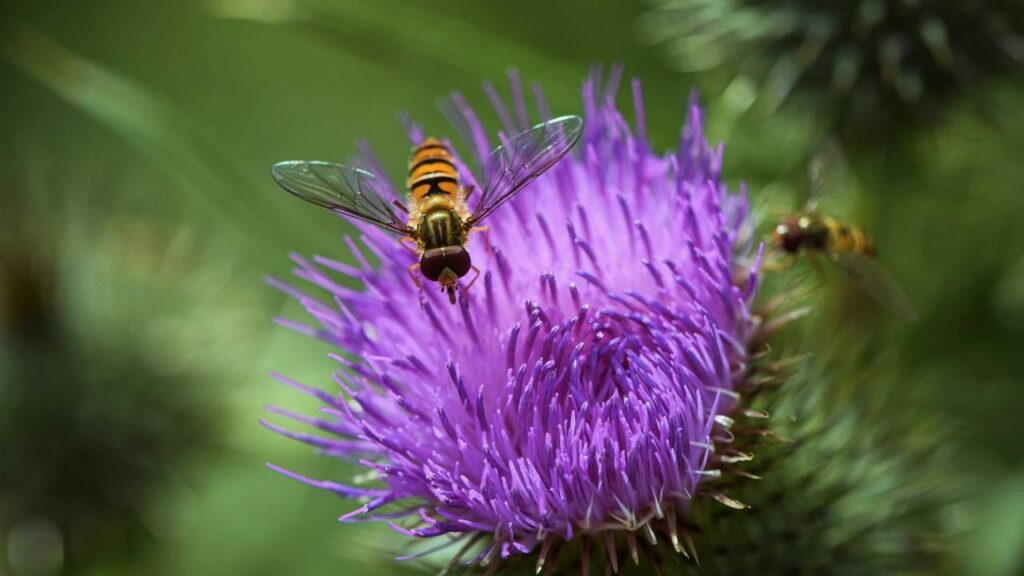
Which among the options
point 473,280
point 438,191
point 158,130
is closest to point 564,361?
point 473,280

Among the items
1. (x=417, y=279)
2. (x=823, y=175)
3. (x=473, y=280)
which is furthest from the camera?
(x=823, y=175)

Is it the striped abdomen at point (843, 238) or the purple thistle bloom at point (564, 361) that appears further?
the striped abdomen at point (843, 238)

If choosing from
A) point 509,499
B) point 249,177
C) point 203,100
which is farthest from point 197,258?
point 509,499

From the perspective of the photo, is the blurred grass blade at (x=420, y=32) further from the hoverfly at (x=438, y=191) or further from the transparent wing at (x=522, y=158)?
the transparent wing at (x=522, y=158)

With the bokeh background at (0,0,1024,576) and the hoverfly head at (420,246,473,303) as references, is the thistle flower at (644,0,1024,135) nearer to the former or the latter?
the bokeh background at (0,0,1024,576)

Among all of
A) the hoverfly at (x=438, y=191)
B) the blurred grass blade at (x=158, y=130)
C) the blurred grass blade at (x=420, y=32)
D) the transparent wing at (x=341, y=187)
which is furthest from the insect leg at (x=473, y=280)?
the blurred grass blade at (x=158, y=130)

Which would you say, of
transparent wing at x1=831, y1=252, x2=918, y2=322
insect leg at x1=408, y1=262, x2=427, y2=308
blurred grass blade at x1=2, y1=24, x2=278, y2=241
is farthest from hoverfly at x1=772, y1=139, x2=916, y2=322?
blurred grass blade at x1=2, y1=24, x2=278, y2=241

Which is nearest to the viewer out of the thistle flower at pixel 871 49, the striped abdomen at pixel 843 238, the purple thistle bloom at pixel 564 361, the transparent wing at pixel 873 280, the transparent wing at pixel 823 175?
the purple thistle bloom at pixel 564 361

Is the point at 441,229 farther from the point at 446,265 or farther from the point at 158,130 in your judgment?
the point at 158,130
